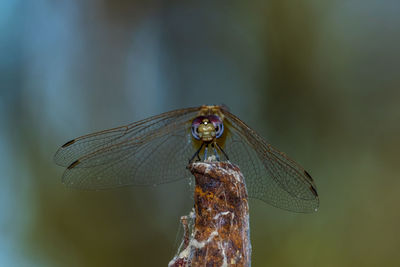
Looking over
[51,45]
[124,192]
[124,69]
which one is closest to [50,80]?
[51,45]

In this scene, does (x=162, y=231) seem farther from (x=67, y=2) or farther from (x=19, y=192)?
(x=67, y=2)

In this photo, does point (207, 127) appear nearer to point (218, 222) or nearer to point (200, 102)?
point (218, 222)

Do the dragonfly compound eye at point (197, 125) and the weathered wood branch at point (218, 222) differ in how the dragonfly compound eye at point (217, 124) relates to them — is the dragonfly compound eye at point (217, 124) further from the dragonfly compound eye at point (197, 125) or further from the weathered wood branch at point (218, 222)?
the weathered wood branch at point (218, 222)

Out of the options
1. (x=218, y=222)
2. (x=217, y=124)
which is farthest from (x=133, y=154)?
(x=218, y=222)

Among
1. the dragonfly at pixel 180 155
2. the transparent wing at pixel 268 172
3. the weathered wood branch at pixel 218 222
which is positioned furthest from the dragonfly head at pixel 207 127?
the weathered wood branch at pixel 218 222

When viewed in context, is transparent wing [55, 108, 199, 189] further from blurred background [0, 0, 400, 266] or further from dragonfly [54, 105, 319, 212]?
blurred background [0, 0, 400, 266]
